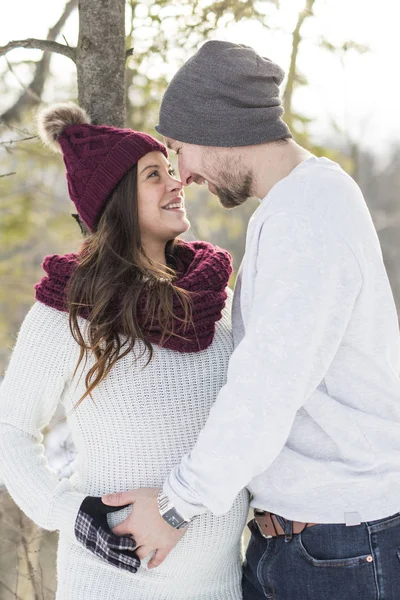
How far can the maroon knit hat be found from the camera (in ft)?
7.89

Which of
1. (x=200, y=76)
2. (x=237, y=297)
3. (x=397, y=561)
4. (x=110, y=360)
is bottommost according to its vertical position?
(x=397, y=561)

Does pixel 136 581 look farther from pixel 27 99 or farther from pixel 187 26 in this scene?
pixel 27 99

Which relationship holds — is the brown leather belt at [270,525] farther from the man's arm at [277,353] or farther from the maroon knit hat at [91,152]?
the maroon knit hat at [91,152]

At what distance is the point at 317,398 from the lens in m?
1.87

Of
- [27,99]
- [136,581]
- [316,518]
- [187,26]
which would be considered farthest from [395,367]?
[27,99]

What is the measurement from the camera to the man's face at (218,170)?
2.04 meters

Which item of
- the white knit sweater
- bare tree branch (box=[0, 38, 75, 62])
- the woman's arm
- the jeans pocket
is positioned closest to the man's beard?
the white knit sweater

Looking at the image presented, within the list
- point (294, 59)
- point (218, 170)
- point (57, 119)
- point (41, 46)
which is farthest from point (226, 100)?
point (294, 59)

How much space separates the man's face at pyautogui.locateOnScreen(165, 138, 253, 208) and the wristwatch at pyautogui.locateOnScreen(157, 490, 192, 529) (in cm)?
84

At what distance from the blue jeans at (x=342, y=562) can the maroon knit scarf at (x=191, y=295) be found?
0.61 meters

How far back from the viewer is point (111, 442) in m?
2.21

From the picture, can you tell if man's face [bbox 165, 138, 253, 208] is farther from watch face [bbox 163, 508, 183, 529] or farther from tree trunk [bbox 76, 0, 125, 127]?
watch face [bbox 163, 508, 183, 529]

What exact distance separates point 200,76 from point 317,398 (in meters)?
0.94

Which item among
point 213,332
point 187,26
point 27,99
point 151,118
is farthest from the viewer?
point 151,118
